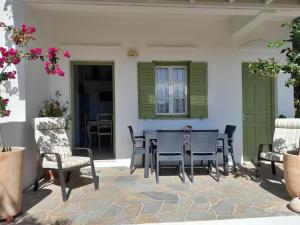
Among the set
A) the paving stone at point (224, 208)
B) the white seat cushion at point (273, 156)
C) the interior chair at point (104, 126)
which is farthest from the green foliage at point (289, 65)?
the interior chair at point (104, 126)

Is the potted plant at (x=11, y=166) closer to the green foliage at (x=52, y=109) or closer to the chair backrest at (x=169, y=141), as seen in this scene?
the green foliage at (x=52, y=109)

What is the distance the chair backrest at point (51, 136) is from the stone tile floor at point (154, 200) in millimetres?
559

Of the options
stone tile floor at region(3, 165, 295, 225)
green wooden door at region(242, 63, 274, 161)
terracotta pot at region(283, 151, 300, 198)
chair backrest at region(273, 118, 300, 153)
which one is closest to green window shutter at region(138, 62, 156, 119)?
stone tile floor at region(3, 165, 295, 225)

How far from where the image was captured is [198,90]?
20.2 ft

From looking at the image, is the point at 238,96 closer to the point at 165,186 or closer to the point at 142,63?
the point at 142,63

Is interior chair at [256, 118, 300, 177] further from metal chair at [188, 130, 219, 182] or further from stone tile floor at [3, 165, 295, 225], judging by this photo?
metal chair at [188, 130, 219, 182]

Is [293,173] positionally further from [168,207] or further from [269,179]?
[168,207]

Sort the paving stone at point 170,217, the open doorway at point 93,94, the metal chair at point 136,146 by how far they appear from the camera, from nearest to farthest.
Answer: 1. the paving stone at point 170,217
2. the metal chair at point 136,146
3. the open doorway at point 93,94

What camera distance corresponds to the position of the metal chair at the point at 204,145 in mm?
4902

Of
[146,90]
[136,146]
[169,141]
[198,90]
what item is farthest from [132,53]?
[169,141]

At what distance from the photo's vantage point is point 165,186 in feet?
15.0

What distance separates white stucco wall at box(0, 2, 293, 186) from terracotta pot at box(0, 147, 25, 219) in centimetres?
258

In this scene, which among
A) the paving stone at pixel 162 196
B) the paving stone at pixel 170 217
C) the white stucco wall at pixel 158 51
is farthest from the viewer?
the white stucco wall at pixel 158 51

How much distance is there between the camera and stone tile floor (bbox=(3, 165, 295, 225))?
11.1 ft
